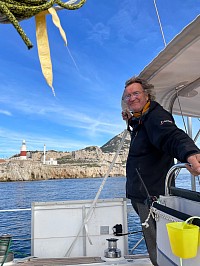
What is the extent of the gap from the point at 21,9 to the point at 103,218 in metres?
2.59

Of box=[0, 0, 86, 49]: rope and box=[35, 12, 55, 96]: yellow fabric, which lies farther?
box=[35, 12, 55, 96]: yellow fabric

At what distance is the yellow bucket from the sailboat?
3.92 feet

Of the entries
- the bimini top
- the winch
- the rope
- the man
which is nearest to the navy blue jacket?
the man

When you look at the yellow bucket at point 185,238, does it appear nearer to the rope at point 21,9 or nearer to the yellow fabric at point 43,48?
the yellow fabric at point 43,48

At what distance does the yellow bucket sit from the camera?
0.92 meters

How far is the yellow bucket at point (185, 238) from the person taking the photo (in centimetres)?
92

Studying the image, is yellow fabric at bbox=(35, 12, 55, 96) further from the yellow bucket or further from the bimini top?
the bimini top

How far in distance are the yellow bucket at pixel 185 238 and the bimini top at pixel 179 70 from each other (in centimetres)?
101

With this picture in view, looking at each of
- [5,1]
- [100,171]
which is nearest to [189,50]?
[5,1]

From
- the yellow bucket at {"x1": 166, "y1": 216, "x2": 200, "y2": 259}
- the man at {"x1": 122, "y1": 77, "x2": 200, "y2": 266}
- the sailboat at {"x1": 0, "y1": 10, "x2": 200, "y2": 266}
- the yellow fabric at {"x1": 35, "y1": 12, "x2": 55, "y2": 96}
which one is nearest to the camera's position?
the yellow bucket at {"x1": 166, "y1": 216, "x2": 200, "y2": 259}

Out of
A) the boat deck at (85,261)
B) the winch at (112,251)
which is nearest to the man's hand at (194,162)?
the boat deck at (85,261)

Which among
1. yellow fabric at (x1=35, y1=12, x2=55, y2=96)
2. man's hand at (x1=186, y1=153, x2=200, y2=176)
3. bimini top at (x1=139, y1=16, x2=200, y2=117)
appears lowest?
man's hand at (x1=186, y1=153, x2=200, y2=176)

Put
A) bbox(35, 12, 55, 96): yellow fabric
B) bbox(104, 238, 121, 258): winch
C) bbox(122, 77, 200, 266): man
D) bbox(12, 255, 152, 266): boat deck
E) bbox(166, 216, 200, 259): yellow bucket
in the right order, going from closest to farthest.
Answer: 1. bbox(166, 216, 200, 259): yellow bucket
2. bbox(35, 12, 55, 96): yellow fabric
3. bbox(122, 77, 200, 266): man
4. bbox(12, 255, 152, 266): boat deck
5. bbox(104, 238, 121, 258): winch

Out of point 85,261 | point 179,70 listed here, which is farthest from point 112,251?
point 179,70
